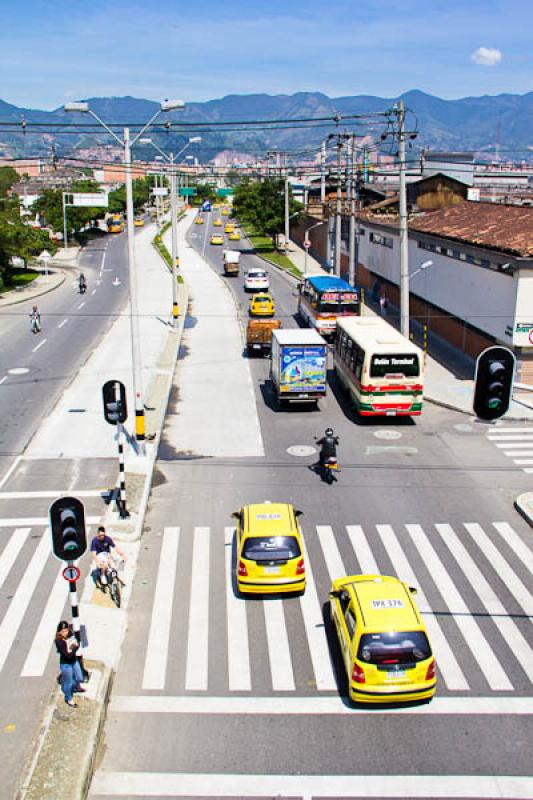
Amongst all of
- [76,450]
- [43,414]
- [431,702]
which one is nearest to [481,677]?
[431,702]

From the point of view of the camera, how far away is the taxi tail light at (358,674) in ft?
43.5

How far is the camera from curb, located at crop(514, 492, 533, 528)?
21619mm

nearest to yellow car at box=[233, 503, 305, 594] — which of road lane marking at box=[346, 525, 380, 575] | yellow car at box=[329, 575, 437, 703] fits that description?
road lane marking at box=[346, 525, 380, 575]

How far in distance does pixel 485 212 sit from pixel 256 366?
17440 millimetres

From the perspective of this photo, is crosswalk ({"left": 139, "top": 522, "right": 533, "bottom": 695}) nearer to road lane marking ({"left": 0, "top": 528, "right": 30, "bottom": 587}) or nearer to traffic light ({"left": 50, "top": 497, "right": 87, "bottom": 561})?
traffic light ({"left": 50, "top": 497, "right": 87, "bottom": 561})

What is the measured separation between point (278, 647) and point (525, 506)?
10130mm

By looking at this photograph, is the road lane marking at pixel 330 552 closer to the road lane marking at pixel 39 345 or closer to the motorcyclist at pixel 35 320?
the road lane marking at pixel 39 345

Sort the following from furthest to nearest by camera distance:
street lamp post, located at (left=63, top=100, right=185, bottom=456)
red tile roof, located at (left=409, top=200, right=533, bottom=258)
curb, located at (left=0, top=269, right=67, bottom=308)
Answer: curb, located at (left=0, top=269, right=67, bottom=308), red tile roof, located at (left=409, top=200, right=533, bottom=258), street lamp post, located at (left=63, top=100, right=185, bottom=456)

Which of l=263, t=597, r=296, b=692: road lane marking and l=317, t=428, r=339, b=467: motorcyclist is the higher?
l=317, t=428, r=339, b=467: motorcyclist

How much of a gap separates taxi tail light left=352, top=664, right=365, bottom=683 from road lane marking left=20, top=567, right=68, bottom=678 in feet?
19.3

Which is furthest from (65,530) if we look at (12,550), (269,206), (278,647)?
(269,206)

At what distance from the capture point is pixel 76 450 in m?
27.0

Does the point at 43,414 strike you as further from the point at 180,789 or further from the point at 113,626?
the point at 180,789

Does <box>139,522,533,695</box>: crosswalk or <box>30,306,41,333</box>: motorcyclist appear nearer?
<box>139,522,533,695</box>: crosswalk
